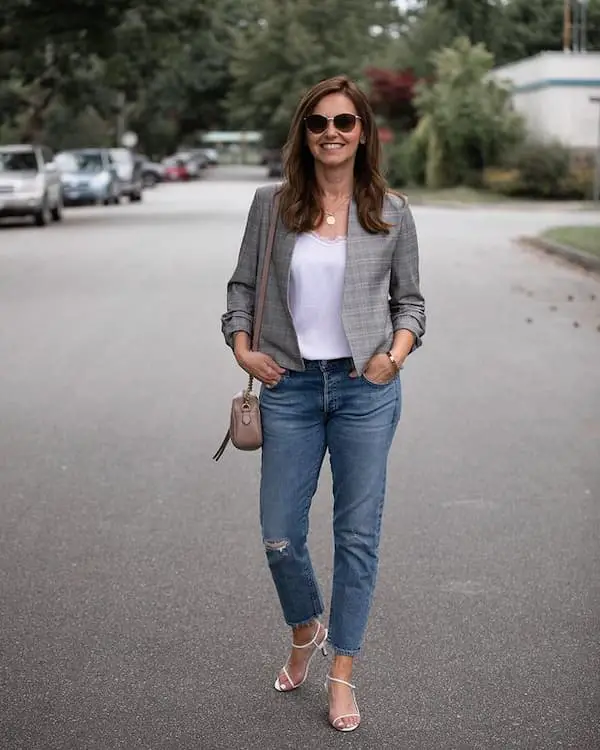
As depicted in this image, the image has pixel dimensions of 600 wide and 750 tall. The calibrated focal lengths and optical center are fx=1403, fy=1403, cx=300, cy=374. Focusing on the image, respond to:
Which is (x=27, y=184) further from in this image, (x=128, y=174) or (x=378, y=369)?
(x=378, y=369)

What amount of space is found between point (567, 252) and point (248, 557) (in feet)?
54.4

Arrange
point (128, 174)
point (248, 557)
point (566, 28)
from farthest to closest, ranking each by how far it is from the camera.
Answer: point (566, 28)
point (128, 174)
point (248, 557)

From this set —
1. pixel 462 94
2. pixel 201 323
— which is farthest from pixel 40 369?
pixel 462 94

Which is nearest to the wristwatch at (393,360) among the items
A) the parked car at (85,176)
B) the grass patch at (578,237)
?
the grass patch at (578,237)

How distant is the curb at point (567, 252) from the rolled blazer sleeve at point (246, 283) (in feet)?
51.7

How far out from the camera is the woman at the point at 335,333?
402 cm

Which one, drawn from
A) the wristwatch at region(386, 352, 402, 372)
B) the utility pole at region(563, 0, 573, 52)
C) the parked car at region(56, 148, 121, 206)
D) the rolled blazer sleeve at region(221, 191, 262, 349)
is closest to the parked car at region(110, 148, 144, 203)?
the parked car at region(56, 148, 121, 206)

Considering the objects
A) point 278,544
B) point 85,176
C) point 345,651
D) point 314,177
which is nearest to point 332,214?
point 314,177

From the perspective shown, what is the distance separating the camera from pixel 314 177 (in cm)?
414

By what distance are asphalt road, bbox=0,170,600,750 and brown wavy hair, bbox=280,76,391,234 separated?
1.46 meters

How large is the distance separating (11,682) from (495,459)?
3933 mm

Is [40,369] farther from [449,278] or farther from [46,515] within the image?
[449,278]

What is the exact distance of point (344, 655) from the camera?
4.18m

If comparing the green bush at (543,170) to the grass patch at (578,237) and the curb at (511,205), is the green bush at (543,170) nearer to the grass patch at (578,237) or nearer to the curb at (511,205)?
the curb at (511,205)
